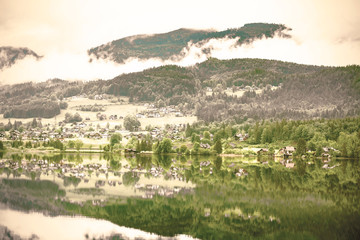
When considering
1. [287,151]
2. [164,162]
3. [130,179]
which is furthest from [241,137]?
[130,179]

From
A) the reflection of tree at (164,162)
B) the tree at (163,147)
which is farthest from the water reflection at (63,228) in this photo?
the tree at (163,147)

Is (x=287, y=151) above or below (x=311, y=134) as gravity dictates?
below

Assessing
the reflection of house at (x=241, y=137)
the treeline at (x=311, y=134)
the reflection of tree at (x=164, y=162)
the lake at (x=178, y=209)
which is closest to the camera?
the lake at (x=178, y=209)

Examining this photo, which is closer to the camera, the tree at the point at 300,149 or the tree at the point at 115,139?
the tree at the point at 300,149

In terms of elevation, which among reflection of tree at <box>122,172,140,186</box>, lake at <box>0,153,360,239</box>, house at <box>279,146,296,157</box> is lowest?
house at <box>279,146,296,157</box>

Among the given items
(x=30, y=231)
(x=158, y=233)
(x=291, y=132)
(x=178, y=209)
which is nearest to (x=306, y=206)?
(x=178, y=209)

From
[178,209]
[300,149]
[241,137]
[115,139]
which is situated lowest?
[241,137]

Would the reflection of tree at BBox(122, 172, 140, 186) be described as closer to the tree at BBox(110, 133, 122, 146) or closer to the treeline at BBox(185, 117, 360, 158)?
the treeline at BBox(185, 117, 360, 158)

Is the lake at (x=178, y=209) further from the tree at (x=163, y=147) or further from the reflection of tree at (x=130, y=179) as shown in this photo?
the tree at (x=163, y=147)

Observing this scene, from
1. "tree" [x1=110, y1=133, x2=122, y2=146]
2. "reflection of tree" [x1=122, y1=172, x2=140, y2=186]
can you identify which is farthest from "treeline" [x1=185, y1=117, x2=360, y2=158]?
"reflection of tree" [x1=122, y1=172, x2=140, y2=186]

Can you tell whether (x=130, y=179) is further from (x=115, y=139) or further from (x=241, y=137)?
(x=241, y=137)

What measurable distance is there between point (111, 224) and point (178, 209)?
6.54m

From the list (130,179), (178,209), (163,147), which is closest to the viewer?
(178,209)

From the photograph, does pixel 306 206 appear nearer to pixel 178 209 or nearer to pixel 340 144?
pixel 178 209
